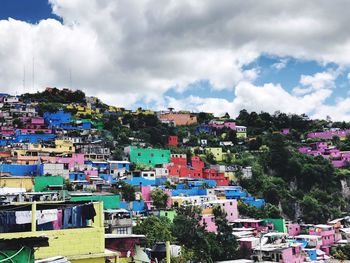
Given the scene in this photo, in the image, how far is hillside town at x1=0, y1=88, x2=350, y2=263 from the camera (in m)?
9.05

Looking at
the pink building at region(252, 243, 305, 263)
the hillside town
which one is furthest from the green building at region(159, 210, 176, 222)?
the pink building at region(252, 243, 305, 263)

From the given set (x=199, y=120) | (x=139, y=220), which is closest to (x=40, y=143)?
(x=139, y=220)

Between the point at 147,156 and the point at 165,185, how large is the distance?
6993 millimetres

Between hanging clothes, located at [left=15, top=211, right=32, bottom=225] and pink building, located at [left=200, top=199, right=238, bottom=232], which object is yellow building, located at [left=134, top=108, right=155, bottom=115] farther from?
hanging clothes, located at [left=15, top=211, right=32, bottom=225]

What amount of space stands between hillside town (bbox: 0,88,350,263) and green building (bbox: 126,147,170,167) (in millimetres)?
108

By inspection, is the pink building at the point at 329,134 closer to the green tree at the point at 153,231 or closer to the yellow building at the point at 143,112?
the yellow building at the point at 143,112

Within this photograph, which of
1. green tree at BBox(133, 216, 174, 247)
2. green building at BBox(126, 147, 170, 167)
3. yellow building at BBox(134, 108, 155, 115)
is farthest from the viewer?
yellow building at BBox(134, 108, 155, 115)

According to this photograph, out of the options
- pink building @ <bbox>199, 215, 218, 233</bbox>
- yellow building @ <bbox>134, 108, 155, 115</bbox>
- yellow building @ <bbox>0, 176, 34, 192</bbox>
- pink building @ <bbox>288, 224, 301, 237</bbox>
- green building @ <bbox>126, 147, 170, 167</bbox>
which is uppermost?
yellow building @ <bbox>134, 108, 155, 115</bbox>

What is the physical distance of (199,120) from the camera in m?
75.1

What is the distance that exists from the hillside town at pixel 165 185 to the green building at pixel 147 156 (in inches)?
4.3

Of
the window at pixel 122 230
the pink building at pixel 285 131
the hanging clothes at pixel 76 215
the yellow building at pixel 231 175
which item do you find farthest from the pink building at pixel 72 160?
the pink building at pixel 285 131

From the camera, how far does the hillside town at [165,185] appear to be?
9.05 metres

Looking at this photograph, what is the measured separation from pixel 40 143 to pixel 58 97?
26280 mm

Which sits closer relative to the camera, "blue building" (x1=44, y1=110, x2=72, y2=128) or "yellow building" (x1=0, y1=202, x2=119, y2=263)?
"yellow building" (x1=0, y1=202, x2=119, y2=263)
